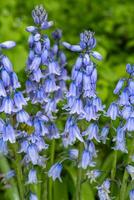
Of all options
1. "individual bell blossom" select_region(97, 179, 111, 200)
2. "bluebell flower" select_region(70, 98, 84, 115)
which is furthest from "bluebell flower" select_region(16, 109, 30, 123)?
"individual bell blossom" select_region(97, 179, 111, 200)

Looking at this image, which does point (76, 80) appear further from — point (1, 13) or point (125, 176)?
point (1, 13)

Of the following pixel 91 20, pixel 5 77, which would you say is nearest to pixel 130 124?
pixel 5 77

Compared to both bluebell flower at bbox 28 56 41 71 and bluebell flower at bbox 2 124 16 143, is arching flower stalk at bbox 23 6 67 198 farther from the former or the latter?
bluebell flower at bbox 2 124 16 143

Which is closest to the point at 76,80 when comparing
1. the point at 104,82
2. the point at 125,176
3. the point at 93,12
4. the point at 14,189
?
the point at 125,176

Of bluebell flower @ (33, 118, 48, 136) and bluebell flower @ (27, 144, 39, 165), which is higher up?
bluebell flower @ (33, 118, 48, 136)

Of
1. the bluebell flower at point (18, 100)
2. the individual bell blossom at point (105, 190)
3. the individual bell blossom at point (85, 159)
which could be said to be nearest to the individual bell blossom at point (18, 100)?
the bluebell flower at point (18, 100)

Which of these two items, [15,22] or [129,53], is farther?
[129,53]

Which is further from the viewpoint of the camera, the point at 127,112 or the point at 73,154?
the point at 73,154

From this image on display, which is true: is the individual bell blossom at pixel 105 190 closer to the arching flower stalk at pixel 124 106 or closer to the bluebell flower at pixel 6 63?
the arching flower stalk at pixel 124 106

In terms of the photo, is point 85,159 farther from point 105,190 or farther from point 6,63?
point 6,63
